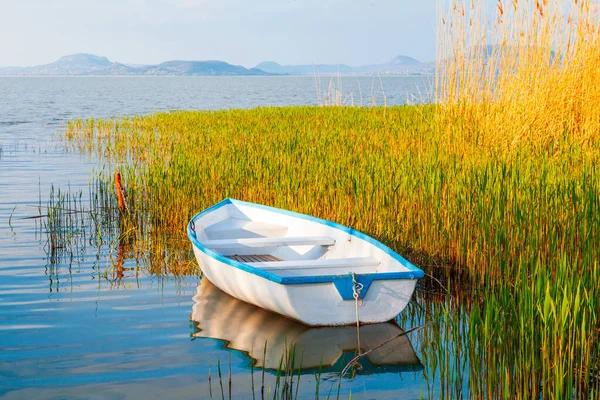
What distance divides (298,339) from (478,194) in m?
2.27

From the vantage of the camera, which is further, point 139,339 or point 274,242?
point 274,242

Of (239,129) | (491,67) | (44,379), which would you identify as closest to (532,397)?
(44,379)

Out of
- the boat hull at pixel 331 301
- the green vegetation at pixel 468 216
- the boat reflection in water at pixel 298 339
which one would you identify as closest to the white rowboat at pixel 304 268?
the boat hull at pixel 331 301

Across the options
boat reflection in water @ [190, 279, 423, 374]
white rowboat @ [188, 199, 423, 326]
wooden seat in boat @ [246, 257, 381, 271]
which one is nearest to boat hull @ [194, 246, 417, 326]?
white rowboat @ [188, 199, 423, 326]

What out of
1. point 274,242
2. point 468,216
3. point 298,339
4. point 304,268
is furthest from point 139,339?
point 468,216

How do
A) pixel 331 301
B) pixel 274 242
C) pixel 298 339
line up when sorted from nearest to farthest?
pixel 331 301 < pixel 298 339 < pixel 274 242

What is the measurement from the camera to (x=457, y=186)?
6633 mm

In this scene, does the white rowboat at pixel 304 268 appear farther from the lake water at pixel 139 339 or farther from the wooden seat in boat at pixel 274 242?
the lake water at pixel 139 339

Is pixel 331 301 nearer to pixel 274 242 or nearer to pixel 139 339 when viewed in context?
pixel 139 339

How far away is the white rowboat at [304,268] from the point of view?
16.1ft

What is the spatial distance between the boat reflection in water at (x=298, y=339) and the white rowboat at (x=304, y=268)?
12cm

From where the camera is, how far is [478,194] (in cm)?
633

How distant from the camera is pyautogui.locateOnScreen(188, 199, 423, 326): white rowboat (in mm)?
4906

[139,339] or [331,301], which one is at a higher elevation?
[331,301]
